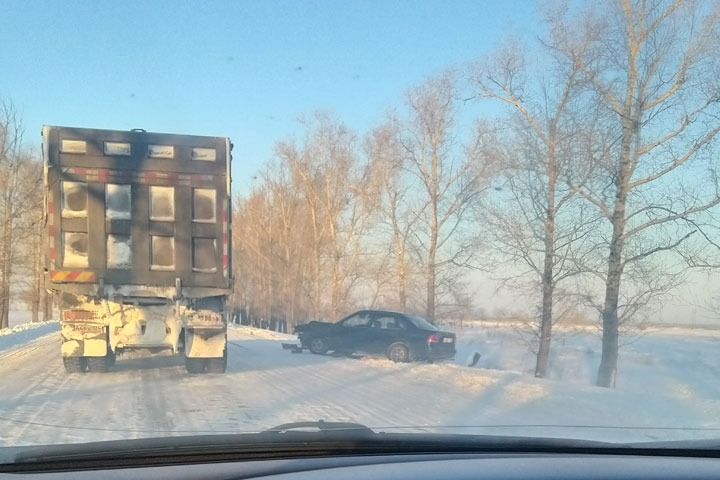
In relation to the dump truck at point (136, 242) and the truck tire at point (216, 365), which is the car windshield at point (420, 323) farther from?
the dump truck at point (136, 242)

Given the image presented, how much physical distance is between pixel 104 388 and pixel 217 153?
452 centimetres

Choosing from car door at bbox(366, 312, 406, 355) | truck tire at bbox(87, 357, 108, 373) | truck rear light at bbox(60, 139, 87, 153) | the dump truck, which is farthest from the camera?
car door at bbox(366, 312, 406, 355)

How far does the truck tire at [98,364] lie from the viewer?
37.8 feet

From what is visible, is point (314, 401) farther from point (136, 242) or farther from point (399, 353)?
point (399, 353)

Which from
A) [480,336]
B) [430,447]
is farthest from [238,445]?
[480,336]

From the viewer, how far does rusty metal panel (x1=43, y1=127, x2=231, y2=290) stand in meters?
10.7

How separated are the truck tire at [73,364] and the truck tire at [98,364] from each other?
15 cm

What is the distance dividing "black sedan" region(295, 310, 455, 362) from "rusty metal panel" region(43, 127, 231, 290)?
6.78 m

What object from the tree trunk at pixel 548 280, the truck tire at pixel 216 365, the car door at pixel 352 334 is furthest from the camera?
the tree trunk at pixel 548 280

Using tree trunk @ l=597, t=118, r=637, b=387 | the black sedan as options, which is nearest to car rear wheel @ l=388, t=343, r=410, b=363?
the black sedan

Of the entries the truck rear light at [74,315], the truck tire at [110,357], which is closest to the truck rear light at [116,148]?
the truck rear light at [74,315]

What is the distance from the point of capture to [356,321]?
1812 centimetres

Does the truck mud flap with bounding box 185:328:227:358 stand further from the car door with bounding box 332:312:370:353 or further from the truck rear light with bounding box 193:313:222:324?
the car door with bounding box 332:312:370:353

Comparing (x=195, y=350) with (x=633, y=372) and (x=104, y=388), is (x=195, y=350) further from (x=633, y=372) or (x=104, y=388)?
(x=633, y=372)
